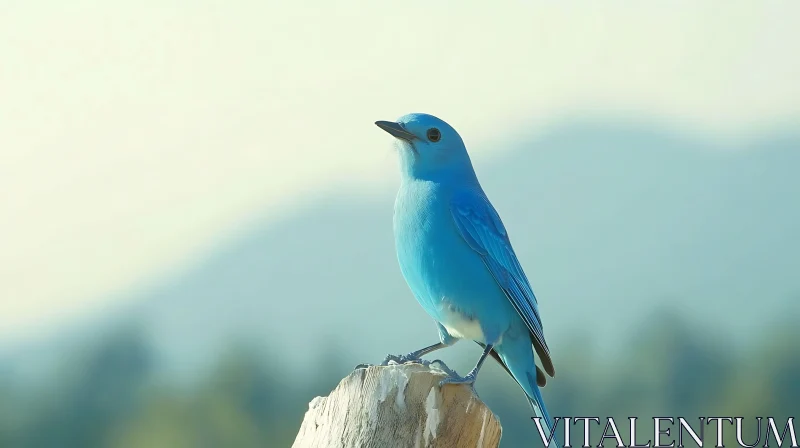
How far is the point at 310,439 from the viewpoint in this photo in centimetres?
412

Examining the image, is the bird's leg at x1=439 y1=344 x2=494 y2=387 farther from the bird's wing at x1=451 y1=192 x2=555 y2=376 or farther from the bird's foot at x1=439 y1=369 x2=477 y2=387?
the bird's wing at x1=451 y1=192 x2=555 y2=376

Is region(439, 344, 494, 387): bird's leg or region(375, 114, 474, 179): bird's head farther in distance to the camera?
region(375, 114, 474, 179): bird's head

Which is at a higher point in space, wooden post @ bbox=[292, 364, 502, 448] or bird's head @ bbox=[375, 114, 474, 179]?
bird's head @ bbox=[375, 114, 474, 179]

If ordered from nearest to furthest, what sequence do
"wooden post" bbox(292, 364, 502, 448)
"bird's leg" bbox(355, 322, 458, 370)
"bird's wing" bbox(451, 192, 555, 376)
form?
1. "wooden post" bbox(292, 364, 502, 448)
2. "bird's leg" bbox(355, 322, 458, 370)
3. "bird's wing" bbox(451, 192, 555, 376)

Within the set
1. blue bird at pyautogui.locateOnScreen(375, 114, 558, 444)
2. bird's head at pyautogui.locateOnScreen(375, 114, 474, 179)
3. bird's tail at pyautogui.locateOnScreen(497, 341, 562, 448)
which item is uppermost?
bird's head at pyautogui.locateOnScreen(375, 114, 474, 179)

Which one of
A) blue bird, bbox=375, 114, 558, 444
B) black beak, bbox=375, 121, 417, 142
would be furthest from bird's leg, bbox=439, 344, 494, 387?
black beak, bbox=375, 121, 417, 142

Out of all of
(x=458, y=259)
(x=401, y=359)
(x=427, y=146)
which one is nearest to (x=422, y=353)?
(x=401, y=359)

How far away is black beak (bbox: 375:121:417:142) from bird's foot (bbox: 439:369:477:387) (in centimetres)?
127

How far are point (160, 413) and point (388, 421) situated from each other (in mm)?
13258

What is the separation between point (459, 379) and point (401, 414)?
0.96 ft

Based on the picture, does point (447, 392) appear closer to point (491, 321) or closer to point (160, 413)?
point (491, 321)

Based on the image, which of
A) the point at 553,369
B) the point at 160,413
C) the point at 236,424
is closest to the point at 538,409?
the point at 553,369

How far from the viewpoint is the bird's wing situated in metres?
4.66

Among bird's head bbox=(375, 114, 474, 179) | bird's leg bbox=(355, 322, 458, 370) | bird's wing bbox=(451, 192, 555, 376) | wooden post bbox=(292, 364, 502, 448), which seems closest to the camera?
wooden post bbox=(292, 364, 502, 448)
